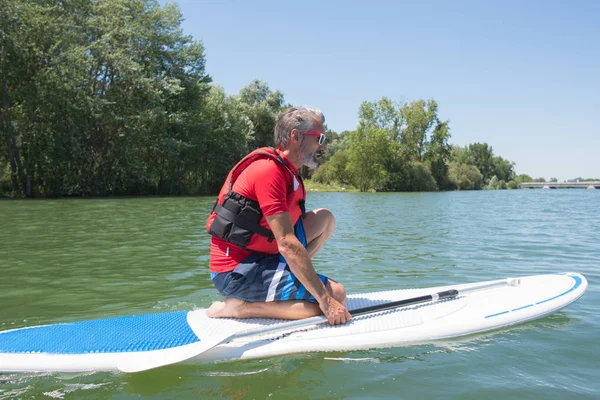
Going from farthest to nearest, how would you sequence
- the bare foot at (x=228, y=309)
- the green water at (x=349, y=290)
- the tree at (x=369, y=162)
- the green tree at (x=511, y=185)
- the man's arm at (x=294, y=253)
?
the green tree at (x=511, y=185)
the tree at (x=369, y=162)
the bare foot at (x=228, y=309)
the man's arm at (x=294, y=253)
the green water at (x=349, y=290)

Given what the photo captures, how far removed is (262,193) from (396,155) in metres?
54.7

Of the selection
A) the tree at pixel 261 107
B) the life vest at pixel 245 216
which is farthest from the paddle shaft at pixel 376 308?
the tree at pixel 261 107

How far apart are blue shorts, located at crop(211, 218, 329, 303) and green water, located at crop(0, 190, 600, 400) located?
18.8 inches

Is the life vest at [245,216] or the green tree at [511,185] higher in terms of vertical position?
the green tree at [511,185]

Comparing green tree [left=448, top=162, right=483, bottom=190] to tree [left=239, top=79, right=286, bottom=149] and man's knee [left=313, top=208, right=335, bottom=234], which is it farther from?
man's knee [left=313, top=208, right=335, bottom=234]

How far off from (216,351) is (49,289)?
326 centimetres

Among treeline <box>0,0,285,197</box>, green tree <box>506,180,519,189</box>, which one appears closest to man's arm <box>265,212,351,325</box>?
treeline <box>0,0,285,197</box>

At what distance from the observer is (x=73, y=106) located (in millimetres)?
27078

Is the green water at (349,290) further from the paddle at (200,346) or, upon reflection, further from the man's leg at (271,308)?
the man's leg at (271,308)

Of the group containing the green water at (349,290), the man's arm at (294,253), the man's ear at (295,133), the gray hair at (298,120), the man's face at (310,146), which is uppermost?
the gray hair at (298,120)

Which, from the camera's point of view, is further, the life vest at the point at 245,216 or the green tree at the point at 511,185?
the green tree at the point at 511,185

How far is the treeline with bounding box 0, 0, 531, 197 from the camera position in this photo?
2644 cm

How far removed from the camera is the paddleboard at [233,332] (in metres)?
3.11

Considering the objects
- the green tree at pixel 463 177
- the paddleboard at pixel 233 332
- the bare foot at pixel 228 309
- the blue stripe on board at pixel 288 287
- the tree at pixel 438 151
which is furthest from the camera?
the green tree at pixel 463 177
